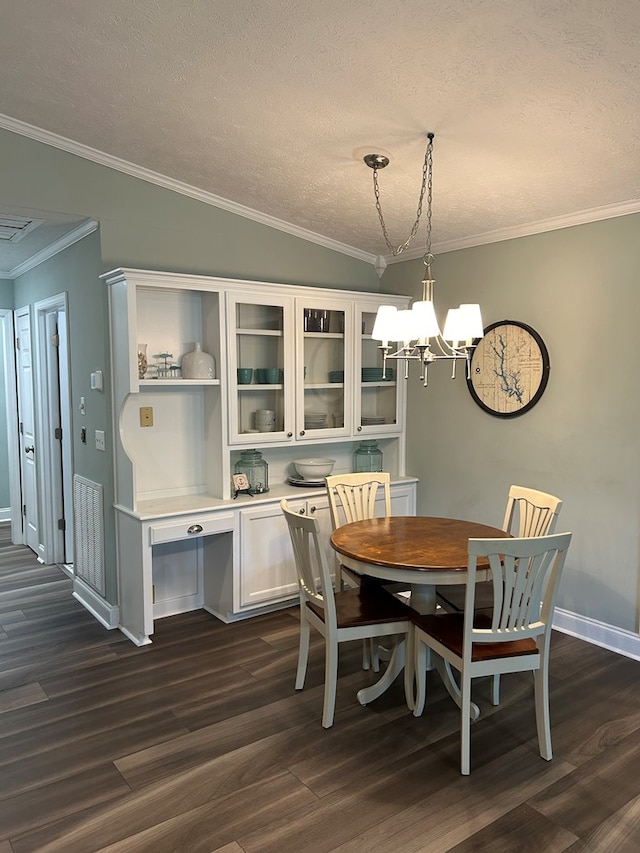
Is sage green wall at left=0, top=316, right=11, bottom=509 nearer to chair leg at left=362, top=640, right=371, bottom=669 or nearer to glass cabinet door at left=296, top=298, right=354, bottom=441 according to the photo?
glass cabinet door at left=296, top=298, right=354, bottom=441

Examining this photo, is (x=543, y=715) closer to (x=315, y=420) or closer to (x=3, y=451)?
(x=315, y=420)

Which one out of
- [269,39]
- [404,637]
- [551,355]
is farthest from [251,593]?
[269,39]

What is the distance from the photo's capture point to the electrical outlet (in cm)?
378

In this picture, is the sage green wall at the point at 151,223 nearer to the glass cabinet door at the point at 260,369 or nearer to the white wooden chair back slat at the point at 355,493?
the glass cabinet door at the point at 260,369

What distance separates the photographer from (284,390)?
13.2 feet

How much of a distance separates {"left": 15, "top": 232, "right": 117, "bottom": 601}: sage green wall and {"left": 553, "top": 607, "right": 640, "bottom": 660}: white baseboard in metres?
2.71

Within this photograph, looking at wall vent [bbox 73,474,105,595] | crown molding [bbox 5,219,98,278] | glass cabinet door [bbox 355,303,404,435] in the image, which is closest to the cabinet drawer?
wall vent [bbox 73,474,105,595]

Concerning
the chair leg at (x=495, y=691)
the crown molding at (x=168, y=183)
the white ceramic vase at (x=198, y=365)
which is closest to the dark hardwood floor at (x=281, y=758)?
the chair leg at (x=495, y=691)

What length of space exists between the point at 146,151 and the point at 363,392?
6.82 feet

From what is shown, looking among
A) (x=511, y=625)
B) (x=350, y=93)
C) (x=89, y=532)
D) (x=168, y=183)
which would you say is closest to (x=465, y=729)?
(x=511, y=625)

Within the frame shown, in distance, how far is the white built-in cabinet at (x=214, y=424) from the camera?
3.55m

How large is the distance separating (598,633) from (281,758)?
202 cm

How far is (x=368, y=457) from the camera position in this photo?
4.66 m

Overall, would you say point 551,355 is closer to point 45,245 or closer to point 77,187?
point 77,187
